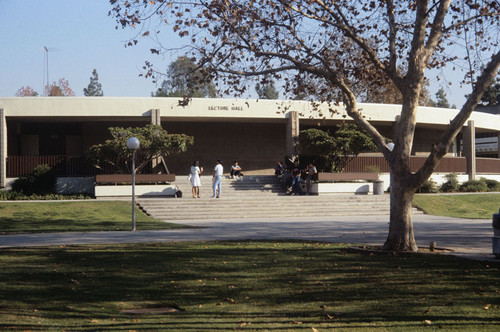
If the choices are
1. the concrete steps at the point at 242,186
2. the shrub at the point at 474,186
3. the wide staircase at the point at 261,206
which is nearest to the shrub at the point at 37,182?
the wide staircase at the point at 261,206

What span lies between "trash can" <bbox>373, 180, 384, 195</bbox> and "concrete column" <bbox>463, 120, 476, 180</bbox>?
1127 centimetres

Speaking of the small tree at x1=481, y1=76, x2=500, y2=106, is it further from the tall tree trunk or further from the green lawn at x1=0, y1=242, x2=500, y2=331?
the green lawn at x1=0, y1=242, x2=500, y2=331

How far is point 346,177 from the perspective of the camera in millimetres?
32219

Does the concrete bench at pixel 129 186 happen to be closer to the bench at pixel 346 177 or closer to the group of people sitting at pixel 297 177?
the group of people sitting at pixel 297 177

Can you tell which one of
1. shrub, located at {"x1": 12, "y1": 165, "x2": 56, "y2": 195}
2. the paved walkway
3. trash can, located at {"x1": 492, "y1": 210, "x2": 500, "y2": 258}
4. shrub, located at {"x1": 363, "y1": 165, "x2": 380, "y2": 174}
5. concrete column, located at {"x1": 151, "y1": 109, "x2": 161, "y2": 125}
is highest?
concrete column, located at {"x1": 151, "y1": 109, "x2": 161, "y2": 125}

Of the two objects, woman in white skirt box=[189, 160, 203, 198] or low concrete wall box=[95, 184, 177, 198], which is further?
low concrete wall box=[95, 184, 177, 198]

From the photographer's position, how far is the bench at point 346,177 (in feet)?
104

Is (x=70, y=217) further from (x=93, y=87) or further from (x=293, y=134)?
(x=93, y=87)

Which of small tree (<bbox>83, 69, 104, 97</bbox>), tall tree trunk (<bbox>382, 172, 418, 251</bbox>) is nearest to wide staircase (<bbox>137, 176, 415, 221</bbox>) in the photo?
tall tree trunk (<bbox>382, 172, 418, 251</bbox>)

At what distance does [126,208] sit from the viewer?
2509cm

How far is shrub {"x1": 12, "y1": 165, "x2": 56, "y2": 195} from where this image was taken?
30984 mm

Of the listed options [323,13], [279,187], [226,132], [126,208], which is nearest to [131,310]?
[323,13]

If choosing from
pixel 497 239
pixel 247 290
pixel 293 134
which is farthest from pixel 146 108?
pixel 247 290

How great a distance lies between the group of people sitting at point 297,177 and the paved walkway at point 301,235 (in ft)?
33.0
